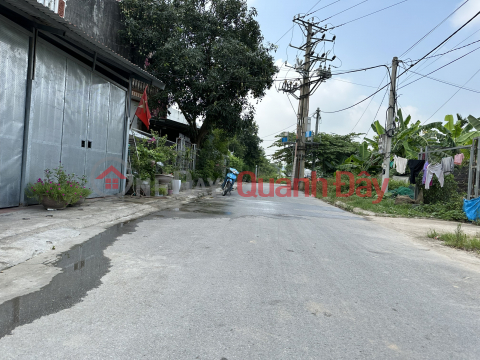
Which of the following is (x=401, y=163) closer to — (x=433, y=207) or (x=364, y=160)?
(x=433, y=207)

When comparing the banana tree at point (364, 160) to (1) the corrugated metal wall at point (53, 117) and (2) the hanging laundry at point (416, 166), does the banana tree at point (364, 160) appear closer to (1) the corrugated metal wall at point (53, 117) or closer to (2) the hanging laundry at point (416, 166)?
(2) the hanging laundry at point (416, 166)

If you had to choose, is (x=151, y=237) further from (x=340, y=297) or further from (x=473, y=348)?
(x=473, y=348)

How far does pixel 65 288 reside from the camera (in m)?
3.52

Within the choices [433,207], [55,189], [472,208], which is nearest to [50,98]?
[55,189]

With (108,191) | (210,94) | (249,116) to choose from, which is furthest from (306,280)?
(249,116)

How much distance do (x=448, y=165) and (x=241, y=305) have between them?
12.1m

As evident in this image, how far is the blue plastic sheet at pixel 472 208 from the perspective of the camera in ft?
35.9

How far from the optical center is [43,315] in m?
2.90

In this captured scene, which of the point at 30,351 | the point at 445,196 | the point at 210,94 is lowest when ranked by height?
the point at 30,351

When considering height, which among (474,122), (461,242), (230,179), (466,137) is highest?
(474,122)

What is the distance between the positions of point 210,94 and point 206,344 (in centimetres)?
1591

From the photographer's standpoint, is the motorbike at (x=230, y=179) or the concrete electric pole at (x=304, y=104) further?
the concrete electric pole at (x=304, y=104)

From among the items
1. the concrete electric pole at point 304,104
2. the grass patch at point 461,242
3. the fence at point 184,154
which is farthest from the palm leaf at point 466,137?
the fence at point 184,154

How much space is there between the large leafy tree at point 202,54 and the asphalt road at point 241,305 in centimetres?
1276
